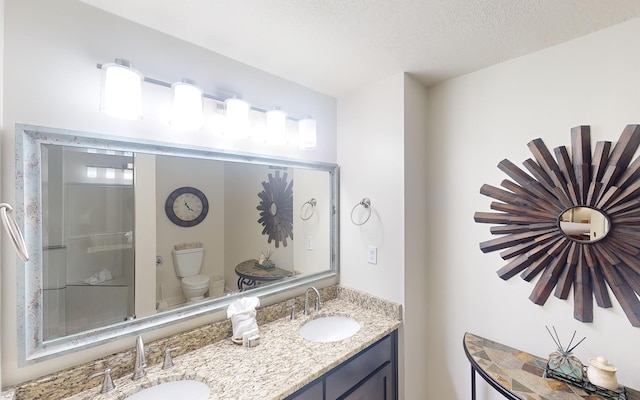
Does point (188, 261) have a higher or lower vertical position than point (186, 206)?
lower

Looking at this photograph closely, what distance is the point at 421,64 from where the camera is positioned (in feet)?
5.45

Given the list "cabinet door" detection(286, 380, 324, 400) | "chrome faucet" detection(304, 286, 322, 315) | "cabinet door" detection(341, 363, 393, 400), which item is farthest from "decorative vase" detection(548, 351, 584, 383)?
"chrome faucet" detection(304, 286, 322, 315)

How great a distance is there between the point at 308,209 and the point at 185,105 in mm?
1083

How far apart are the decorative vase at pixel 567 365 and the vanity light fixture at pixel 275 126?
73.8 inches

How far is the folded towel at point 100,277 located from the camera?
1158 mm

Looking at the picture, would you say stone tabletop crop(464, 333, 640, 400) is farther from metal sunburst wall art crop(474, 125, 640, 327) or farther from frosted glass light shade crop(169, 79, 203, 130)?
frosted glass light shade crop(169, 79, 203, 130)

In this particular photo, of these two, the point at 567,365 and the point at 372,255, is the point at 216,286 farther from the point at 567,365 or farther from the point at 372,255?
the point at 567,365

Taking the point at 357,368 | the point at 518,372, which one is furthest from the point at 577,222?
the point at 357,368

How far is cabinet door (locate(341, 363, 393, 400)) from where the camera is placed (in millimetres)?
1470

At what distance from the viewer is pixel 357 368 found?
1.48 meters

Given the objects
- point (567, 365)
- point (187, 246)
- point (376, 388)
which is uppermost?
point (187, 246)

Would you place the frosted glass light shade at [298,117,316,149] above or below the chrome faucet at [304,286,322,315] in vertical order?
above

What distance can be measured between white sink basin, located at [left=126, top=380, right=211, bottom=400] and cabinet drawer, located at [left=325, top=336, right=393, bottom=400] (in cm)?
57

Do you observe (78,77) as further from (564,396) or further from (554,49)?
(564,396)
